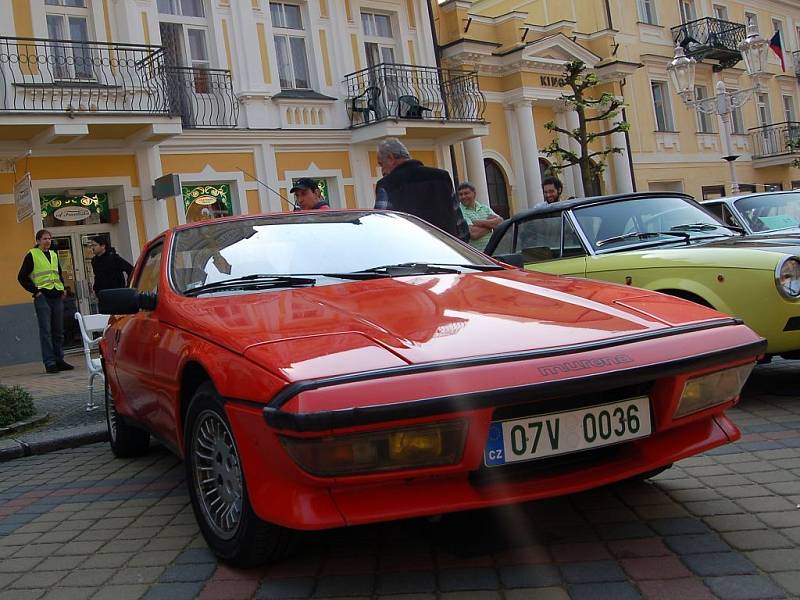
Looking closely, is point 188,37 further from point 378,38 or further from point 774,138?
point 774,138

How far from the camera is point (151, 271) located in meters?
4.71

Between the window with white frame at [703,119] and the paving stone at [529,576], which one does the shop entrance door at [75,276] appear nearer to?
the paving stone at [529,576]

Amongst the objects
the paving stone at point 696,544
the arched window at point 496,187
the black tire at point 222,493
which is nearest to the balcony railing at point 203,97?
the arched window at point 496,187

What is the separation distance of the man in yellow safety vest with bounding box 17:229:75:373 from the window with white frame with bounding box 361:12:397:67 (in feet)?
30.8

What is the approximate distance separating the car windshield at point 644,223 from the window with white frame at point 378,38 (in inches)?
520

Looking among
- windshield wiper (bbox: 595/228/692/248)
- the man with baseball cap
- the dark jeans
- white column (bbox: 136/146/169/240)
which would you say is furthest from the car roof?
white column (bbox: 136/146/169/240)

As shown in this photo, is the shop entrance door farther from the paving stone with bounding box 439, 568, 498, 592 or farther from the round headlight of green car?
the paving stone with bounding box 439, 568, 498, 592

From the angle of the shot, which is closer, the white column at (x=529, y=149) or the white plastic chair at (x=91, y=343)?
the white plastic chair at (x=91, y=343)

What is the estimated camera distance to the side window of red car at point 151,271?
4430mm

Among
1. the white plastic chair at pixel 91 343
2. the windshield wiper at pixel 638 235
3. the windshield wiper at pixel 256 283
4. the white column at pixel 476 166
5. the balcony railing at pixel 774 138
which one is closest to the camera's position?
the windshield wiper at pixel 256 283

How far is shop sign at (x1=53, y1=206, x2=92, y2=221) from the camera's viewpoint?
14.3m

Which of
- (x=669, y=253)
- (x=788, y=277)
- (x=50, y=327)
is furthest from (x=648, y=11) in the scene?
(x=788, y=277)

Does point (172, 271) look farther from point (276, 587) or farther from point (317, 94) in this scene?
point (317, 94)

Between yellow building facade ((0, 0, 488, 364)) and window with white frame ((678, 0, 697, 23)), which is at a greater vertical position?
window with white frame ((678, 0, 697, 23))
